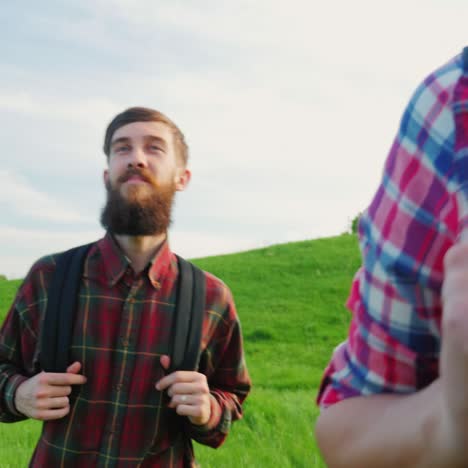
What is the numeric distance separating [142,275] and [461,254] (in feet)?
10.2

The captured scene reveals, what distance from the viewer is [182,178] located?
4.30m

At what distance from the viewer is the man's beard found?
3.92 m

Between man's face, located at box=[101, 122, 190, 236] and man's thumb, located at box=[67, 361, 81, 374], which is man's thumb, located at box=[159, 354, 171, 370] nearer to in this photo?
man's thumb, located at box=[67, 361, 81, 374]

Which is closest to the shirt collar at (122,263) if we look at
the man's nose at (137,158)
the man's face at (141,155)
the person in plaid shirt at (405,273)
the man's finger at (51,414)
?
the man's face at (141,155)

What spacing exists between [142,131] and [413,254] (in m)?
3.00

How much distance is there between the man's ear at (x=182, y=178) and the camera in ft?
13.9

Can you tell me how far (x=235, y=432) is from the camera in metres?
8.49

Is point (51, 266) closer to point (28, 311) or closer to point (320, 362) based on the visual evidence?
point (28, 311)

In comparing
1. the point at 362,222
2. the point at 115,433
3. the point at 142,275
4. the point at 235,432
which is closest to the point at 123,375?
the point at 115,433

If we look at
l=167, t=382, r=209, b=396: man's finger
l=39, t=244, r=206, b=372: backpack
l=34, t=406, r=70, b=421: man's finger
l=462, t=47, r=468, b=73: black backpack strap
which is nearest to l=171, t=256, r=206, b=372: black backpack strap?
l=39, t=244, r=206, b=372: backpack

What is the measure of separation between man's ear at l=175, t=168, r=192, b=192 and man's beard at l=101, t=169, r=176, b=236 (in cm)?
16

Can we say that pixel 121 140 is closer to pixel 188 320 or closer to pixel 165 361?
pixel 188 320

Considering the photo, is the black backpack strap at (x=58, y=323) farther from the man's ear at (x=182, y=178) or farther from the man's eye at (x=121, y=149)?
the man's ear at (x=182, y=178)

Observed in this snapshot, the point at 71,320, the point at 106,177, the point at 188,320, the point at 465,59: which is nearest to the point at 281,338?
the point at 106,177
